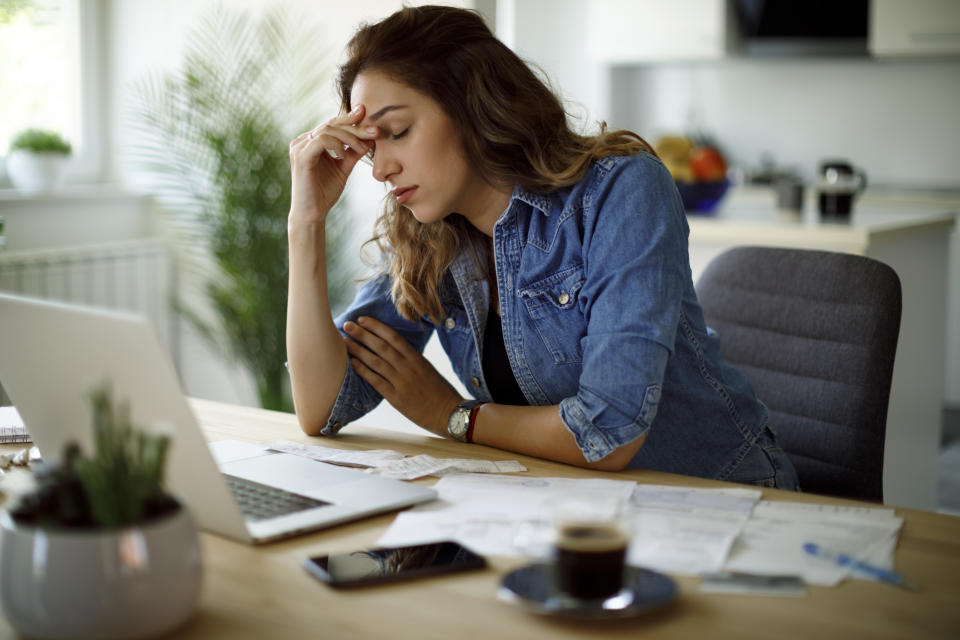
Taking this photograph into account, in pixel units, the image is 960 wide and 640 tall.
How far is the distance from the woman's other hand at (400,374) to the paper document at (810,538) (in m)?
0.51

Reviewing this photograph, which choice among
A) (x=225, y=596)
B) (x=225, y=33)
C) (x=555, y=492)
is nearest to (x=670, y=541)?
(x=555, y=492)

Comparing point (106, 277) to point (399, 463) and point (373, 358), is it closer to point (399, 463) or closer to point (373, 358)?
point (373, 358)

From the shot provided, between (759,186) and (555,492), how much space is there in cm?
422

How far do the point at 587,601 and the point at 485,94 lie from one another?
32.9 inches

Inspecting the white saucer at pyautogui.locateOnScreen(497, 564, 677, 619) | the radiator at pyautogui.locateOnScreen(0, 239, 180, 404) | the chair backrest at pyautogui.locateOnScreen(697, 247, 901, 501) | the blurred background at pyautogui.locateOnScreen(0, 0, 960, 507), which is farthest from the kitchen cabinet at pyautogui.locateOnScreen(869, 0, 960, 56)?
the white saucer at pyautogui.locateOnScreen(497, 564, 677, 619)

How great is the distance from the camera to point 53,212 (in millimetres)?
3434

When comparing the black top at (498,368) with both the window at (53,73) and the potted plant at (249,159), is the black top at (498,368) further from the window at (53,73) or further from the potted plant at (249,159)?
the window at (53,73)

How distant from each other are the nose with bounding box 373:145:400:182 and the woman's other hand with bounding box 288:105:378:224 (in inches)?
0.9

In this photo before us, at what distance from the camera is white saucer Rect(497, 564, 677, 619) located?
0.77m

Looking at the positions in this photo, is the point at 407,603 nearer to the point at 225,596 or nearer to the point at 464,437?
the point at 225,596

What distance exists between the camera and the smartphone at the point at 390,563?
86 cm

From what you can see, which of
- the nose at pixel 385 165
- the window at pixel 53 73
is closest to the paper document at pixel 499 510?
the nose at pixel 385 165

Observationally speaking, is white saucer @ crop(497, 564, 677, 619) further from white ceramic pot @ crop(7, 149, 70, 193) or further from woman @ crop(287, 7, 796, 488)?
white ceramic pot @ crop(7, 149, 70, 193)

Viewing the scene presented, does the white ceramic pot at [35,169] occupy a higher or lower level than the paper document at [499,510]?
higher
